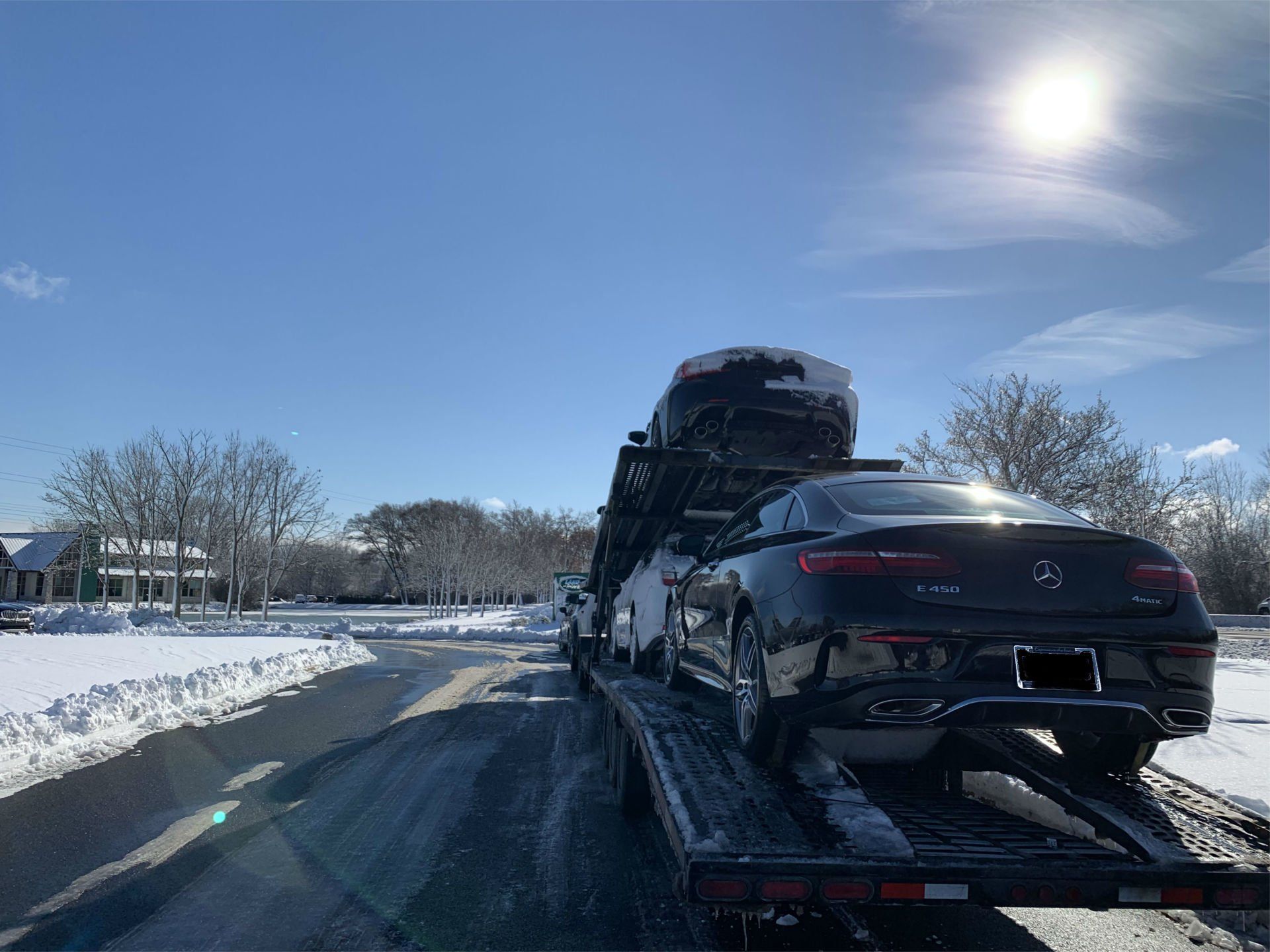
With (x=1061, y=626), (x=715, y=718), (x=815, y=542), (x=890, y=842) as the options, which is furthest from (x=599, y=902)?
(x=1061, y=626)

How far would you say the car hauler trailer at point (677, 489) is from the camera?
7.07 meters

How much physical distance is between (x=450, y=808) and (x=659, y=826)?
1518mm

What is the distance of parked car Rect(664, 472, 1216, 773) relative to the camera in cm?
312

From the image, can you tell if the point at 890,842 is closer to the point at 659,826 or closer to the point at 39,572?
the point at 659,826

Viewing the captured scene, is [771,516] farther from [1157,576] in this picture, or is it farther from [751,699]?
[1157,576]

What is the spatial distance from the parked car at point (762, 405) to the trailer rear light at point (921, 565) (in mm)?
4320

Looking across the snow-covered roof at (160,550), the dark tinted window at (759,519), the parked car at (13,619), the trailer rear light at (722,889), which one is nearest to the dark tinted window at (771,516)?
the dark tinted window at (759,519)

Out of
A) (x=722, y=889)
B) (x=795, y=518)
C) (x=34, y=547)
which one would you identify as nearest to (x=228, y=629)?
(x=795, y=518)

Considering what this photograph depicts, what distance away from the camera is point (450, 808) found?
5801 mm

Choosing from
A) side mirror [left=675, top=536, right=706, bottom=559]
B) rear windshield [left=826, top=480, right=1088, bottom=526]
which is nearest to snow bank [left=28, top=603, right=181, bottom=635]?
side mirror [left=675, top=536, right=706, bottom=559]

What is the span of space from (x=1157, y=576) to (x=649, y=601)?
4.98 metres

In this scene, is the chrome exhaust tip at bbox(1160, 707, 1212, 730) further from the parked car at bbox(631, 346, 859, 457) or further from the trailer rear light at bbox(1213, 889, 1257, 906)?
the parked car at bbox(631, 346, 859, 457)

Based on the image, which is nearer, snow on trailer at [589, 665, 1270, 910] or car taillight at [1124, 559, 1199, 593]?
snow on trailer at [589, 665, 1270, 910]

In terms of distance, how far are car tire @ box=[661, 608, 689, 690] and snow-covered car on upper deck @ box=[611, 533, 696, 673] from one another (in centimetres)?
18
